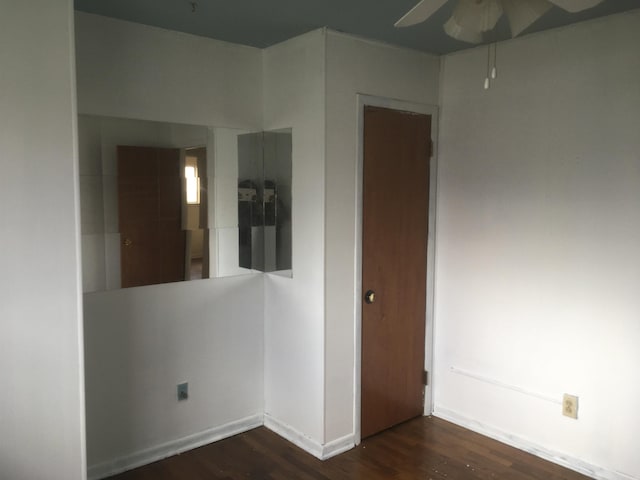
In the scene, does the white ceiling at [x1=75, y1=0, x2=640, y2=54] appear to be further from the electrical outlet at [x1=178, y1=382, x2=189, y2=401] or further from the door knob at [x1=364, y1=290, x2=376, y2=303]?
the electrical outlet at [x1=178, y1=382, x2=189, y2=401]

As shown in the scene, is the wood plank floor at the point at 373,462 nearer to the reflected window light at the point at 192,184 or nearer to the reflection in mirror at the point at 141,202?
the reflection in mirror at the point at 141,202

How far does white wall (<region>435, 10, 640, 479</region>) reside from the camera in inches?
106

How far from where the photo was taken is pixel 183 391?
10.1 ft

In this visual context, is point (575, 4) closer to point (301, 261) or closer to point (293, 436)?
point (301, 261)

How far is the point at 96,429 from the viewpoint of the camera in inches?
109

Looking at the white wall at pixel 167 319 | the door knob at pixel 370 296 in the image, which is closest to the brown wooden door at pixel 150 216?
the white wall at pixel 167 319

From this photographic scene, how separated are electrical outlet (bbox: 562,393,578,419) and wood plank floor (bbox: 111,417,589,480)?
0.96 feet

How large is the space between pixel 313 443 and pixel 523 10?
242 cm

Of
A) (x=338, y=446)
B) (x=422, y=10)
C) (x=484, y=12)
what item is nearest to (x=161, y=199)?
(x=338, y=446)

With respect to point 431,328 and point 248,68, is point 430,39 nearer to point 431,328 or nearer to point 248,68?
A: point 248,68

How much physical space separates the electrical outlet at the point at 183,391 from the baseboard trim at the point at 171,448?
23 cm

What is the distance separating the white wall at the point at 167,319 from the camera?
2.71 m

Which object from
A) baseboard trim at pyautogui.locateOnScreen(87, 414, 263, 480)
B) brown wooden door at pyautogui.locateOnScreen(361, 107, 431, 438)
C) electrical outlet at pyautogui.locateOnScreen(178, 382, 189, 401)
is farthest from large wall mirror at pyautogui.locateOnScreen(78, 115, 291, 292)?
baseboard trim at pyautogui.locateOnScreen(87, 414, 263, 480)

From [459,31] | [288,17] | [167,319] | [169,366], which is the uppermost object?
[288,17]
